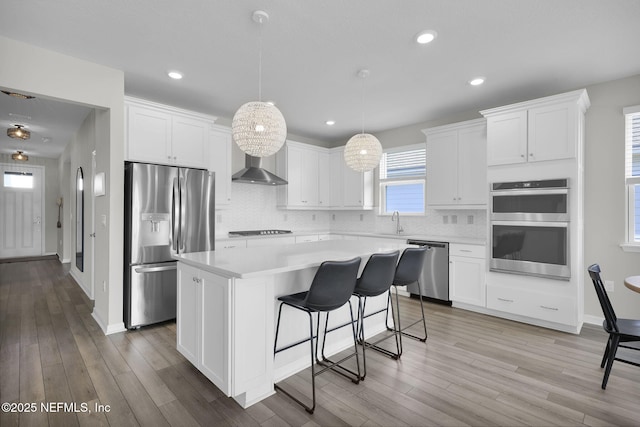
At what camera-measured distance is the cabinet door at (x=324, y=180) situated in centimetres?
610

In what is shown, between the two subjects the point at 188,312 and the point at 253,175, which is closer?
the point at 188,312

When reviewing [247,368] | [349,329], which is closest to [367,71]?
[349,329]

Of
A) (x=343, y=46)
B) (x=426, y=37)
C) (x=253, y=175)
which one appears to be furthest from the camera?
(x=253, y=175)

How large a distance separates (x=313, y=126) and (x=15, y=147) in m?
6.91

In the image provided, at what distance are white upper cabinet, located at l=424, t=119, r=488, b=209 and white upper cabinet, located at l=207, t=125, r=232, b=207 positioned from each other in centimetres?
303

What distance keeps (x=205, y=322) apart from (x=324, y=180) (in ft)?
14.2

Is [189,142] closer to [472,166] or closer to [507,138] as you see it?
[472,166]

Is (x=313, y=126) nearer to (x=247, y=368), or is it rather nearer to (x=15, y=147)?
(x=247, y=368)

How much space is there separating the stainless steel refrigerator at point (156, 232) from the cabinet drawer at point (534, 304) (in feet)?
12.0

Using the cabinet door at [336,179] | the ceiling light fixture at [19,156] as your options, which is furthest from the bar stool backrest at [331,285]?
the ceiling light fixture at [19,156]

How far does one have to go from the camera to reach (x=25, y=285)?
5.18m

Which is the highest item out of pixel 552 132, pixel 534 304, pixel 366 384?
pixel 552 132

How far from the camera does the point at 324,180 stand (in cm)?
618

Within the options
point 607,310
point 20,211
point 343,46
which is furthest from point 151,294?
point 20,211
